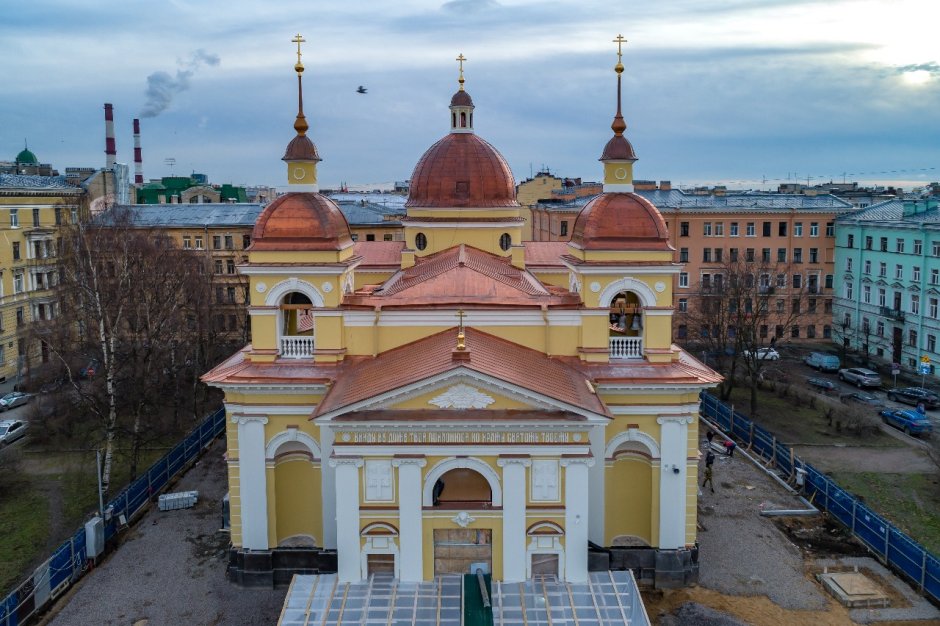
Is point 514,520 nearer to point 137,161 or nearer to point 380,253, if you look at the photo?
point 380,253

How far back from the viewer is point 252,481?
1991cm

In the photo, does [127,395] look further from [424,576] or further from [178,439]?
[424,576]

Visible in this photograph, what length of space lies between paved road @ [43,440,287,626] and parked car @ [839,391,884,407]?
94.4 feet

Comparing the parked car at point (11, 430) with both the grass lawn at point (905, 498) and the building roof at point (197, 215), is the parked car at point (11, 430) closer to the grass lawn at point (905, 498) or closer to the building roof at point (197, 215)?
the building roof at point (197, 215)

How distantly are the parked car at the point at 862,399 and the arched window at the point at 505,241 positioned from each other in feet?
66.1

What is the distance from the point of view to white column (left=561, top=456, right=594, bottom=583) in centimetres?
1761

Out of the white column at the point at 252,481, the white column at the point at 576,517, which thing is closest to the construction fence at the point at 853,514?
the white column at the point at 576,517

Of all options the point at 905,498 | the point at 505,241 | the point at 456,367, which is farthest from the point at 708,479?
the point at 456,367

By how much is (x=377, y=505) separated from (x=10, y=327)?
105ft

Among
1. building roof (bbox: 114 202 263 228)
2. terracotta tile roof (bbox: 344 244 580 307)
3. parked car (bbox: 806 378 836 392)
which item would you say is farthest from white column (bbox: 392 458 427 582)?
building roof (bbox: 114 202 263 228)

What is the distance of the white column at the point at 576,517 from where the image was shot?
1761 cm

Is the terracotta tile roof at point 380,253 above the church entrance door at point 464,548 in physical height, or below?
above

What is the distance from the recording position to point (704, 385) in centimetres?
1947

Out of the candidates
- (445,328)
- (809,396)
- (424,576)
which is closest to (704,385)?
(445,328)
